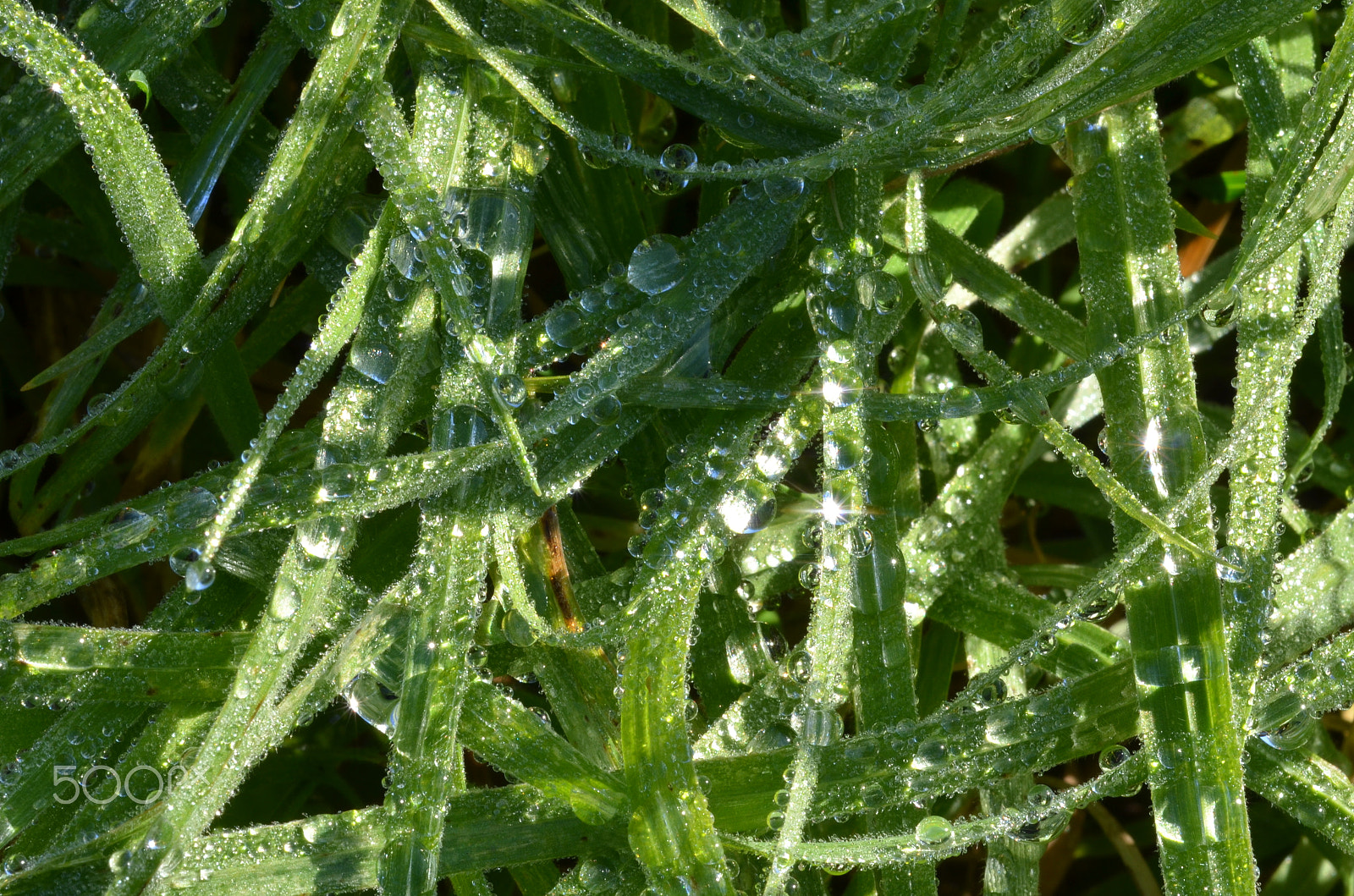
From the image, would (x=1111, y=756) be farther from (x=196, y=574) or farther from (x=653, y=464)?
(x=196, y=574)

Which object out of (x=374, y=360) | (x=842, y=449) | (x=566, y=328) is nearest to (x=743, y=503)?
(x=842, y=449)

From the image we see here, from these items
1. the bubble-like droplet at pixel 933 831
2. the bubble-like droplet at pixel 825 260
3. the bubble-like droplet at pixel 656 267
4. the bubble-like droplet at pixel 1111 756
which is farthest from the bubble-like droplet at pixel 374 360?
the bubble-like droplet at pixel 1111 756

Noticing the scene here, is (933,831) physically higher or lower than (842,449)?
lower

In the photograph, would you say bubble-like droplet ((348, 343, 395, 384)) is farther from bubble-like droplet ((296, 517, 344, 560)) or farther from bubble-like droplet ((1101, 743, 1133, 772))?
bubble-like droplet ((1101, 743, 1133, 772))

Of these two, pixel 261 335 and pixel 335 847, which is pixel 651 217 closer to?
pixel 261 335

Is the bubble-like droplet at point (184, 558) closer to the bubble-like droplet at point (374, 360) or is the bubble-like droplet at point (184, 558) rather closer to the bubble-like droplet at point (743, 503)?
the bubble-like droplet at point (374, 360)

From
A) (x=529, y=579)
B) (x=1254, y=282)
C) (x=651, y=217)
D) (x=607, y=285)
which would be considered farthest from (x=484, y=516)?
(x=1254, y=282)

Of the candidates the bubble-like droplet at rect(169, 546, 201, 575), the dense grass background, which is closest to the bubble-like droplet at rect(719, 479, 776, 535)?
the dense grass background
